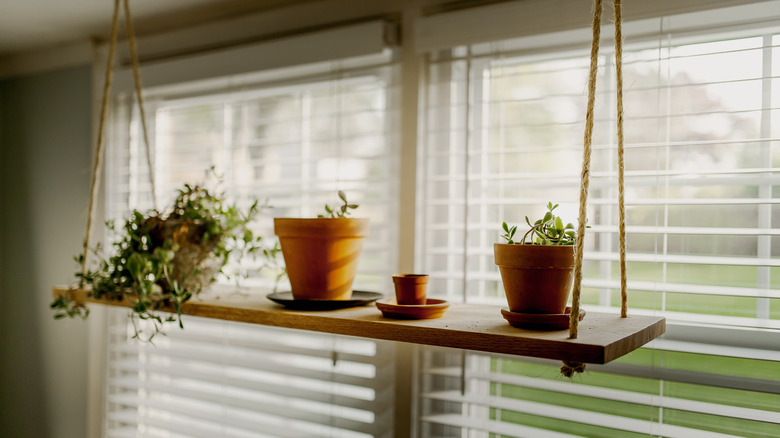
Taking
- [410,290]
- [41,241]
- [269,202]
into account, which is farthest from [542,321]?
[41,241]

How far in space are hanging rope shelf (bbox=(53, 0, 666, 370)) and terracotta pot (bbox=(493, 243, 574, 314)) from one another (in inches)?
1.8

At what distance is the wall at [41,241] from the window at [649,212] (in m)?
1.57

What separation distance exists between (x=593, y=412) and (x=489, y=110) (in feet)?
2.64

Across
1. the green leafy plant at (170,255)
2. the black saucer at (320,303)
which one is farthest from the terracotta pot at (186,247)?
the black saucer at (320,303)

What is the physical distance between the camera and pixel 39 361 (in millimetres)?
2699

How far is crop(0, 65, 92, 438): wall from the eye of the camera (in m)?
2.57

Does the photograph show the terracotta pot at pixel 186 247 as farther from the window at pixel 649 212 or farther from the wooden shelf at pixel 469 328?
the window at pixel 649 212

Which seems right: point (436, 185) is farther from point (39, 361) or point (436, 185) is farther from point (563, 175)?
point (39, 361)

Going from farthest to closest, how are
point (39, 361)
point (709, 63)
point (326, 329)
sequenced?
point (39, 361), point (709, 63), point (326, 329)

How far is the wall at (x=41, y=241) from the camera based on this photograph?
257 centimetres

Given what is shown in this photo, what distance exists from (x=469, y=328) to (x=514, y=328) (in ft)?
0.25

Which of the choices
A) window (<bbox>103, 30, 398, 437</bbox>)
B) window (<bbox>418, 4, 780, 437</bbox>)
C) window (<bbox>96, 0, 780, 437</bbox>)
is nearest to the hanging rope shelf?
window (<bbox>96, 0, 780, 437</bbox>)

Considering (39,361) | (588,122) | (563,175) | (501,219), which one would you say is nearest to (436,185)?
(501,219)

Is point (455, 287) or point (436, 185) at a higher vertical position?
point (436, 185)
